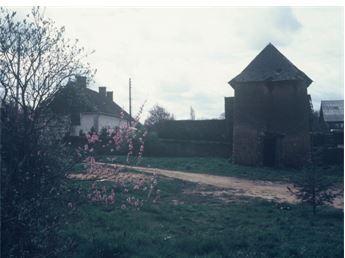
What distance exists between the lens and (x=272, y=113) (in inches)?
1118

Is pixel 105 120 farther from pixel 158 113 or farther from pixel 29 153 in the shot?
pixel 29 153

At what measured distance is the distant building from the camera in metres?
58.9

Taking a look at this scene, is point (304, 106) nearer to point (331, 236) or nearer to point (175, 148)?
point (175, 148)

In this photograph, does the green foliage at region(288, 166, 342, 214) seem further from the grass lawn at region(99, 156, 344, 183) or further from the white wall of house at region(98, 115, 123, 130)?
the white wall of house at region(98, 115, 123, 130)

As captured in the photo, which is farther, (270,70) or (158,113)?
(158,113)

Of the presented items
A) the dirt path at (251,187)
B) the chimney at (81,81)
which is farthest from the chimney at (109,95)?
the chimney at (81,81)

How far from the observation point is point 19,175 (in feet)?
16.1

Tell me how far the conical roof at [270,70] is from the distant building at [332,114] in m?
32.7

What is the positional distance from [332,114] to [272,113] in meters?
38.2

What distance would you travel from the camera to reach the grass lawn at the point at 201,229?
803 cm

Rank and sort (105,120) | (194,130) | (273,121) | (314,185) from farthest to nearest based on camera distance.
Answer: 1. (105,120)
2. (194,130)
3. (273,121)
4. (314,185)

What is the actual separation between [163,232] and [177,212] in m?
2.49

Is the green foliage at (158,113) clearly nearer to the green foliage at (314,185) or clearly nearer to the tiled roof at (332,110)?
the tiled roof at (332,110)

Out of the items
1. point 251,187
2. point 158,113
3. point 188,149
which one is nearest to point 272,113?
point 188,149
